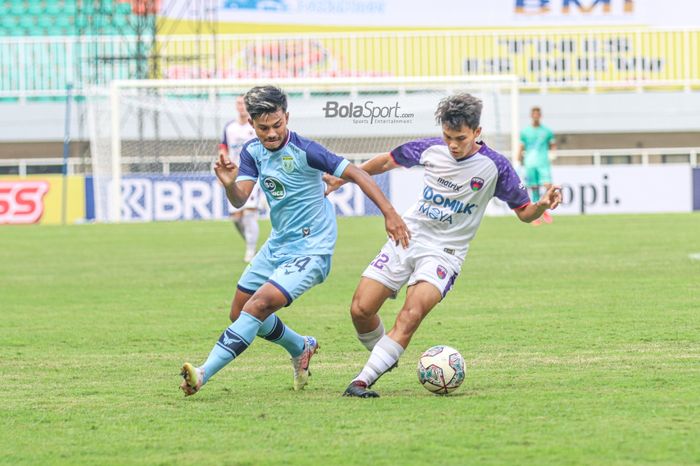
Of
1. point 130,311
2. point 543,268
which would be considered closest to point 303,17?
point 543,268

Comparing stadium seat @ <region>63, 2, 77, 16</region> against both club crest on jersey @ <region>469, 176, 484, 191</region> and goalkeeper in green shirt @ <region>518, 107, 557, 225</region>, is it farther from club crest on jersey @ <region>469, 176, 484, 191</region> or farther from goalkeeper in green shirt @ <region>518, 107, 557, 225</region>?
club crest on jersey @ <region>469, 176, 484, 191</region>

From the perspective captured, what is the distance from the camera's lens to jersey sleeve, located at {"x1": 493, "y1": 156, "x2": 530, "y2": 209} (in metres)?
7.70

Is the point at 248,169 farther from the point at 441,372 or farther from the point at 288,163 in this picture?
the point at 441,372

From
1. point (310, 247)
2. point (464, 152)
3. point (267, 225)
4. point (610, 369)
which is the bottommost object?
point (267, 225)

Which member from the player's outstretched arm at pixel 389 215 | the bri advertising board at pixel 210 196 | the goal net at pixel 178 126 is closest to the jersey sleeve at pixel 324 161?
the player's outstretched arm at pixel 389 215

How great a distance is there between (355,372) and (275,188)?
1.42m

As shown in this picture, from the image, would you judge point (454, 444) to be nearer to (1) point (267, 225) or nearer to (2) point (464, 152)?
(2) point (464, 152)

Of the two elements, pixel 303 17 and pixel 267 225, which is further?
pixel 303 17

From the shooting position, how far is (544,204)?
7.52 metres

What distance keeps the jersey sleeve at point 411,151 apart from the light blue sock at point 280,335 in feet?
4.02

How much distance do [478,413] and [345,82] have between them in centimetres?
2469

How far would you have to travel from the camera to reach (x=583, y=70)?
36.6 metres

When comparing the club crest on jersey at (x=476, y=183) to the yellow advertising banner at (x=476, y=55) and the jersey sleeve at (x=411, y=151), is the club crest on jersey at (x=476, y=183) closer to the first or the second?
the jersey sleeve at (x=411, y=151)

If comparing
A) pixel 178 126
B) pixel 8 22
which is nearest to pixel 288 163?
pixel 178 126
